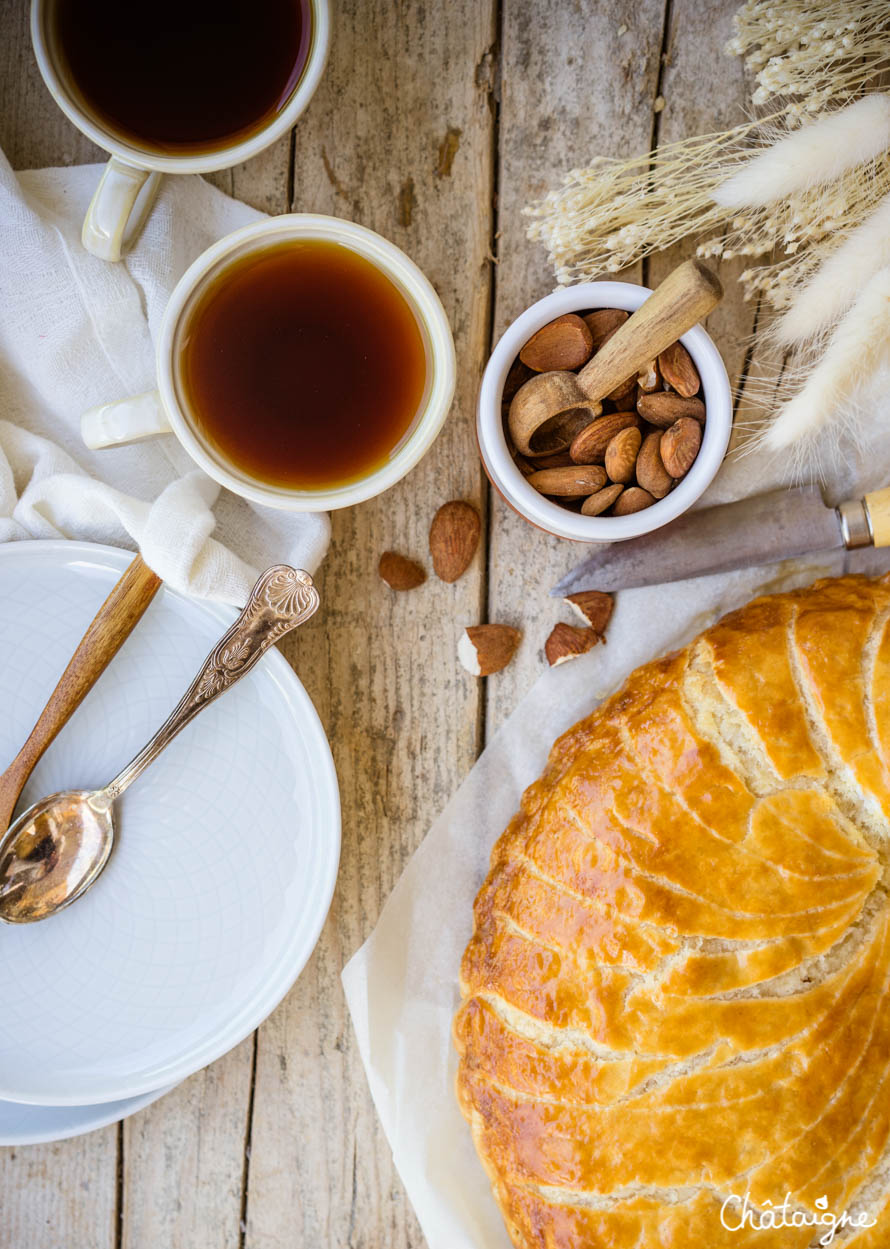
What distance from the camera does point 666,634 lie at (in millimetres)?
1405

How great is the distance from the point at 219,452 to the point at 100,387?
1.02 feet

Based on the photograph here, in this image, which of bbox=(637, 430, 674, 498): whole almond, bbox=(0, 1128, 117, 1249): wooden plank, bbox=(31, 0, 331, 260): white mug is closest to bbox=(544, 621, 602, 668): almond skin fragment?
bbox=(637, 430, 674, 498): whole almond

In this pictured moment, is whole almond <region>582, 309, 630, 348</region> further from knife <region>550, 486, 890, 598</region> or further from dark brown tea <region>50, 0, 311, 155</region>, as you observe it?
dark brown tea <region>50, 0, 311, 155</region>

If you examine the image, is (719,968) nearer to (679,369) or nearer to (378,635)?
(378,635)

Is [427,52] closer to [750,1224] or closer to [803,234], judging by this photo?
[803,234]

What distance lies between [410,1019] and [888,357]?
3.91 ft

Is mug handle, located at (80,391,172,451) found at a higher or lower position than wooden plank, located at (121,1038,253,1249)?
higher

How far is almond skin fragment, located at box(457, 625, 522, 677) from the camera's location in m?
1.40

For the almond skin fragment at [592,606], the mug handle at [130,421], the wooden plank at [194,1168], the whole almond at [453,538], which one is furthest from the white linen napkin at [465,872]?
the mug handle at [130,421]

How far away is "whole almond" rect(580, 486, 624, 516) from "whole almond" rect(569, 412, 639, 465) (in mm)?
51

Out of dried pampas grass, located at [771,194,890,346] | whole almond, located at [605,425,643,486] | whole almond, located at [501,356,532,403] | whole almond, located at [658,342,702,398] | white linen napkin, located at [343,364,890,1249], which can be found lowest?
white linen napkin, located at [343,364,890,1249]

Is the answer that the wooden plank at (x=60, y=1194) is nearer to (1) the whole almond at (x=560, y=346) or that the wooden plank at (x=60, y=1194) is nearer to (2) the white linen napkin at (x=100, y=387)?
(2) the white linen napkin at (x=100, y=387)

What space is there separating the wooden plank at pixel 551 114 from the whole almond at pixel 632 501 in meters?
0.18

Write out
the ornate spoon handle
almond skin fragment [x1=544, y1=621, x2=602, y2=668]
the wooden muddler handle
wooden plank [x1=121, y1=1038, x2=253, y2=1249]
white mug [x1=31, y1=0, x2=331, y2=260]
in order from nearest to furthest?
the wooden muddler handle < white mug [x1=31, y1=0, x2=331, y2=260] < the ornate spoon handle < almond skin fragment [x1=544, y1=621, x2=602, y2=668] < wooden plank [x1=121, y1=1038, x2=253, y2=1249]
